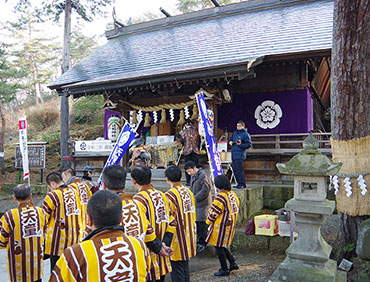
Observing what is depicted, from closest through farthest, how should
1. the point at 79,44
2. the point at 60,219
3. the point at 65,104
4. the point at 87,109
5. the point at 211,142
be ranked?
the point at 60,219, the point at 211,142, the point at 65,104, the point at 87,109, the point at 79,44

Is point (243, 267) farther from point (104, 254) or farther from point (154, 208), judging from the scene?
point (104, 254)

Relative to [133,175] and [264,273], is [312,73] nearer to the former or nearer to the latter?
[264,273]

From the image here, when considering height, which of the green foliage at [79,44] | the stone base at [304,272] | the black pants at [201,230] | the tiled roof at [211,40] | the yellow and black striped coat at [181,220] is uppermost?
the green foliage at [79,44]

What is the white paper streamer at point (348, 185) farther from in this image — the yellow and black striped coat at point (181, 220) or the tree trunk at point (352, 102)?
the yellow and black striped coat at point (181, 220)

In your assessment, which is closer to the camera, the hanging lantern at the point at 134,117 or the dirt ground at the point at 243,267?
the dirt ground at the point at 243,267

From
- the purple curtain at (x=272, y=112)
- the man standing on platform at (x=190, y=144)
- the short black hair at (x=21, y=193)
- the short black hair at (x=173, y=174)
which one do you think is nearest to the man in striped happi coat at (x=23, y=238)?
the short black hair at (x=21, y=193)

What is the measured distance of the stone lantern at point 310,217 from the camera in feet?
11.0

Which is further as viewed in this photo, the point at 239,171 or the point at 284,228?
the point at 239,171

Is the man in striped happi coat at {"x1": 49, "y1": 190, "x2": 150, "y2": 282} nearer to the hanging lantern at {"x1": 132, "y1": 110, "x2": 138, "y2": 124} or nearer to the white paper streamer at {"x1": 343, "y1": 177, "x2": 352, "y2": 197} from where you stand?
the white paper streamer at {"x1": 343, "y1": 177, "x2": 352, "y2": 197}

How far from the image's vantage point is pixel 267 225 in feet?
20.3

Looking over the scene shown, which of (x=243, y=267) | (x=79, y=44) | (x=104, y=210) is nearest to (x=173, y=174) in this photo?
(x=104, y=210)

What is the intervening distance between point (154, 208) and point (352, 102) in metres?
3.02

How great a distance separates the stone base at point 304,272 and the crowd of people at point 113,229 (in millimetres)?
1243

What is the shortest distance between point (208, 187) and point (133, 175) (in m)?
2.69
